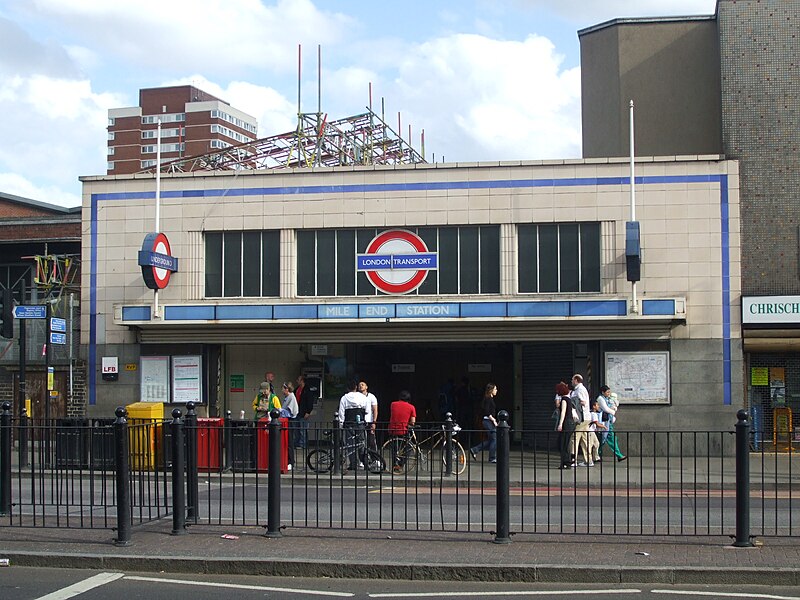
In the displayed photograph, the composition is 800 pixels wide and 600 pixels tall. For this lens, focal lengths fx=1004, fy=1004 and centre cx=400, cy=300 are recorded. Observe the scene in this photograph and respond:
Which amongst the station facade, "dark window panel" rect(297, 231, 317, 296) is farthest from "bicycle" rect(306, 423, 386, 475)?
"dark window panel" rect(297, 231, 317, 296)

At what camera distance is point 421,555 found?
30.9 feet

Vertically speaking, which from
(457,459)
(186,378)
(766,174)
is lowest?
(457,459)

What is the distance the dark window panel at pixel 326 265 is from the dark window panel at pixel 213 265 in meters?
2.44

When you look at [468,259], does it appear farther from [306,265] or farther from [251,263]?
[251,263]

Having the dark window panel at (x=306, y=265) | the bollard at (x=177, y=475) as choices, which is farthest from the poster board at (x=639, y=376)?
the bollard at (x=177, y=475)

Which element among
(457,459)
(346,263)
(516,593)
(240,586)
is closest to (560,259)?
(346,263)

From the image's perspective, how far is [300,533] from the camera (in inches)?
416

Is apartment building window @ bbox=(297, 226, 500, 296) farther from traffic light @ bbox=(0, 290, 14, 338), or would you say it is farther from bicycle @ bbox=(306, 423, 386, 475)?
bicycle @ bbox=(306, 423, 386, 475)

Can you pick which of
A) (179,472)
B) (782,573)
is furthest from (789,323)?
(179,472)

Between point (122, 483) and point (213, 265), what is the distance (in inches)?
567

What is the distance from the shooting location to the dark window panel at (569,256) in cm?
2273

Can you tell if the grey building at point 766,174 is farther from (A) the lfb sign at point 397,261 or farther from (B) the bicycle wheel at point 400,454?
(B) the bicycle wheel at point 400,454

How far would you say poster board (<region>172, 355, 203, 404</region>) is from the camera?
24109mm

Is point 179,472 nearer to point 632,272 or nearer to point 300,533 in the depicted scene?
point 300,533
